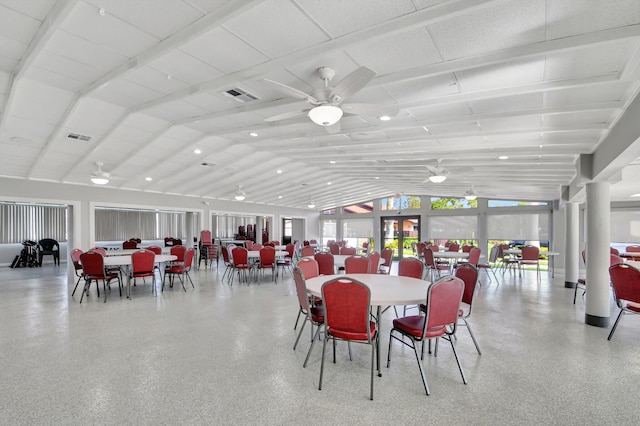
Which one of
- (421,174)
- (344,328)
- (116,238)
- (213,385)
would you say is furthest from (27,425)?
(116,238)

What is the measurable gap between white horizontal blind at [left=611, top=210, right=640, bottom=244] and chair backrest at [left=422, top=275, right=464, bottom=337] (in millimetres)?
11170

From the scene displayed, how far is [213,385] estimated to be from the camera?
268 centimetres

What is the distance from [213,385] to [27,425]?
1.19 metres

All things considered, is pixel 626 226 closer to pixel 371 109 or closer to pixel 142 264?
pixel 371 109

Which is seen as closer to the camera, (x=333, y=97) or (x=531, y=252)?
(x=333, y=97)

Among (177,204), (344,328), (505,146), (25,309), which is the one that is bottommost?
(25,309)

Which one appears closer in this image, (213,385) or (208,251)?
(213,385)

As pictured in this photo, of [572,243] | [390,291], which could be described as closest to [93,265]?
[390,291]

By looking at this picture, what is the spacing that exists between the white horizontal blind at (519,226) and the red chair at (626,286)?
8.88 m

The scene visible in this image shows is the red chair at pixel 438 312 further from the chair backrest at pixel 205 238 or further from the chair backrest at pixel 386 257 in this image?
the chair backrest at pixel 205 238

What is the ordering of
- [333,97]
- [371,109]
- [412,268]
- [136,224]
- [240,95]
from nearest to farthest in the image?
1. [333,97]
2. [371,109]
3. [240,95]
4. [412,268]
5. [136,224]

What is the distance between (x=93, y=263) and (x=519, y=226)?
520 inches

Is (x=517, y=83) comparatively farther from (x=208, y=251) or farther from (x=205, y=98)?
(x=208, y=251)

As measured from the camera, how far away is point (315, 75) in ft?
11.2
